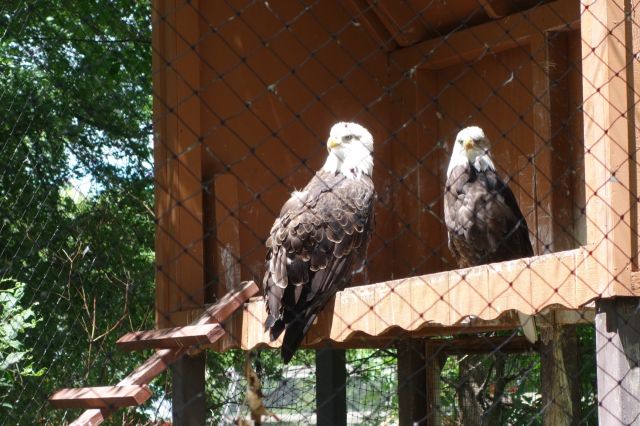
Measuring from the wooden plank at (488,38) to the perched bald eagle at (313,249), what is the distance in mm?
918

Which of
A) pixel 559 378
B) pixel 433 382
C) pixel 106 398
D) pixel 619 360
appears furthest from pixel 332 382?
pixel 619 360

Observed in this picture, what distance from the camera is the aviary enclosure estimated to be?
10.4ft

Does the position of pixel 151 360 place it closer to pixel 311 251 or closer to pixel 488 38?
pixel 311 251

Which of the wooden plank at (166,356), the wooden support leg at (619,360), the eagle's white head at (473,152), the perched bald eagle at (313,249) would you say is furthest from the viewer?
the eagle's white head at (473,152)

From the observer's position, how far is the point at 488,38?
523cm

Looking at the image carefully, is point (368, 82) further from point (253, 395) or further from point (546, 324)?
point (253, 395)

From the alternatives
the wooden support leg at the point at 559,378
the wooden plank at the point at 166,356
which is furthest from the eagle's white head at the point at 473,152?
the wooden plank at the point at 166,356

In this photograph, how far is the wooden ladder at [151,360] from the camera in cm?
360

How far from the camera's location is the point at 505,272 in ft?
11.0

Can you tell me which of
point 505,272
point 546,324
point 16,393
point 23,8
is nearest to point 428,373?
point 546,324

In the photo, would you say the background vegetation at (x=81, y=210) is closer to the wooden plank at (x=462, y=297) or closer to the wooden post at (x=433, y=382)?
the wooden post at (x=433, y=382)

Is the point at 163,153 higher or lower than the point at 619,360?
higher

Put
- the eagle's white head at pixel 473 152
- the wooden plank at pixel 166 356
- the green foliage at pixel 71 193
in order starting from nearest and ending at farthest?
1. the wooden plank at pixel 166 356
2. the eagle's white head at pixel 473 152
3. the green foliage at pixel 71 193

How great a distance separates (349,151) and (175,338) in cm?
136
